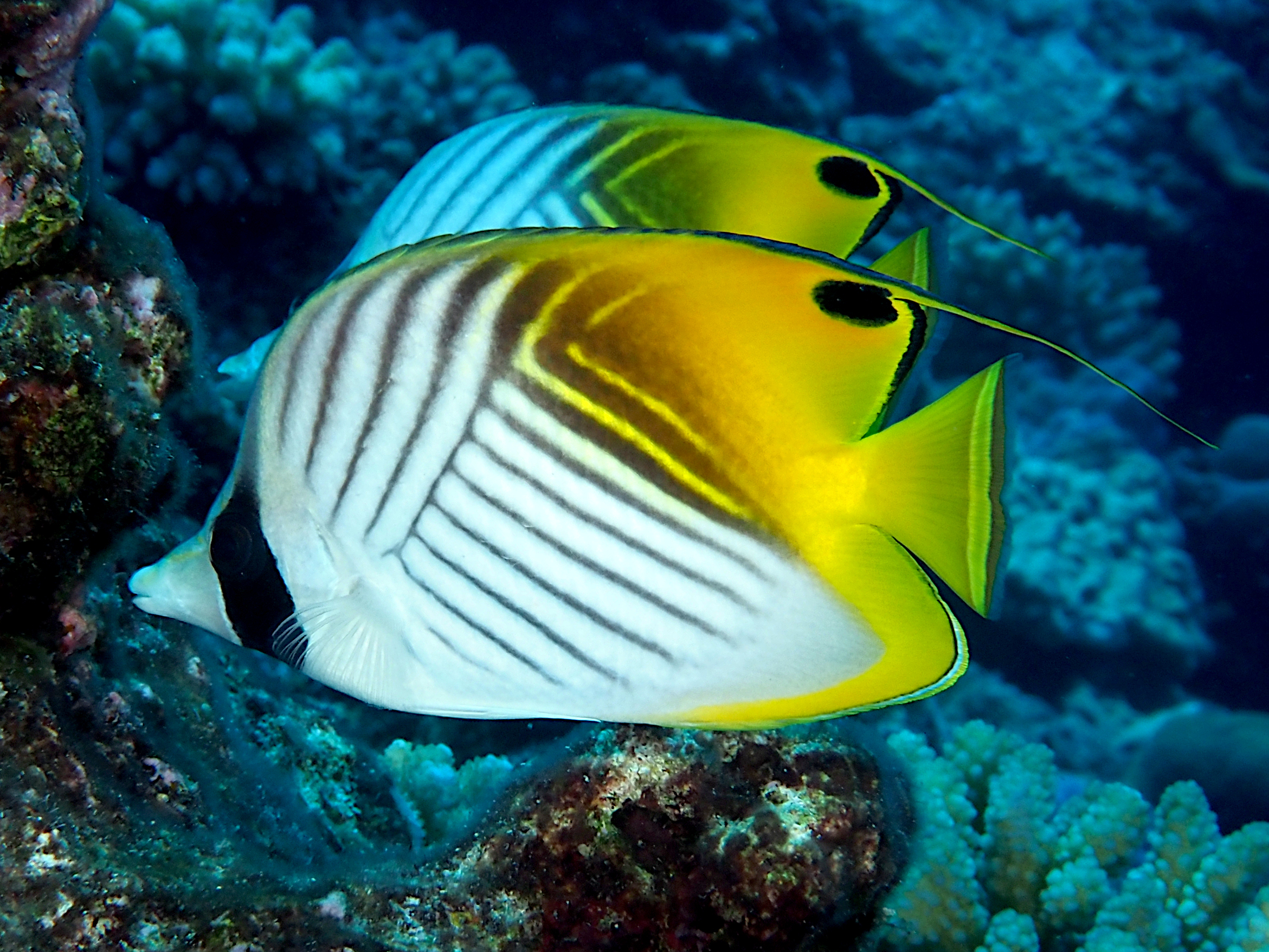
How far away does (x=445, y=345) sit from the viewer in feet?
3.09

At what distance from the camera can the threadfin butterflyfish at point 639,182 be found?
1372 millimetres

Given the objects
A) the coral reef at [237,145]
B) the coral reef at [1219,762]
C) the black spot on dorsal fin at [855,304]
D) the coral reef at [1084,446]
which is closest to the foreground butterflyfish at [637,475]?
the black spot on dorsal fin at [855,304]

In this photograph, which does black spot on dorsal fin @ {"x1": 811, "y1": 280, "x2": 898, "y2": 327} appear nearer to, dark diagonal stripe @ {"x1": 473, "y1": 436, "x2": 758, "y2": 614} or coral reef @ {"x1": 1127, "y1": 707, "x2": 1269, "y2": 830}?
dark diagonal stripe @ {"x1": 473, "y1": 436, "x2": 758, "y2": 614}

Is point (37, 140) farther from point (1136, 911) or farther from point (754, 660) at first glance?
point (1136, 911)

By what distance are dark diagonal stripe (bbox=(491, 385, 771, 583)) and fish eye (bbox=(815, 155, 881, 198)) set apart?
0.69m

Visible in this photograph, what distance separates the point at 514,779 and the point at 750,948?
521mm

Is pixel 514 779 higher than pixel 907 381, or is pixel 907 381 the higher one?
pixel 907 381

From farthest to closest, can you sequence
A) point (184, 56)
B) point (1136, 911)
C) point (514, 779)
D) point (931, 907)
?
point (184, 56), point (1136, 911), point (931, 907), point (514, 779)

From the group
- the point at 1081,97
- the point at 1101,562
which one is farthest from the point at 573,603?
the point at 1081,97

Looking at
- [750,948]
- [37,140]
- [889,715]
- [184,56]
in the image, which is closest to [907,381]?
[750,948]

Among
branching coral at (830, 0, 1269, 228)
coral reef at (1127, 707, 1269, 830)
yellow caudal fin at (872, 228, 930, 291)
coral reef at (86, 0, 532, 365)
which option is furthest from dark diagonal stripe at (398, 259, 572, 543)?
branching coral at (830, 0, 1269, 228)

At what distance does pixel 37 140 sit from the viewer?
1252mm

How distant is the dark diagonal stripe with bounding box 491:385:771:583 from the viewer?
93 centimetres

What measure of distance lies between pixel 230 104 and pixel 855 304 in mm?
3639
